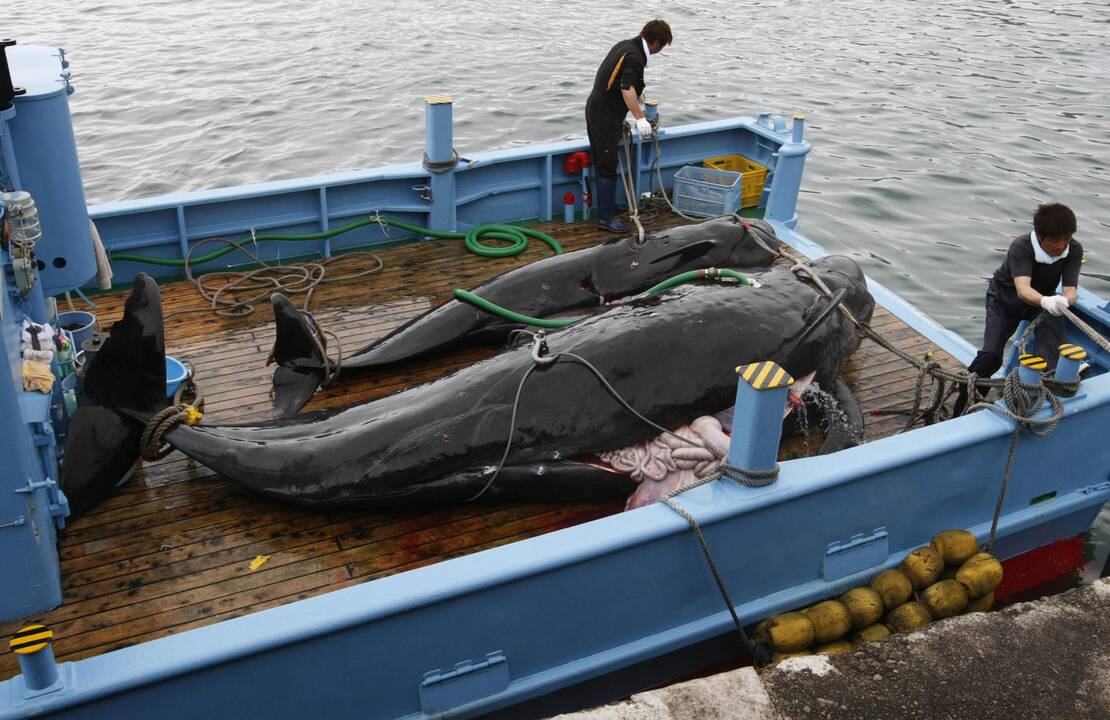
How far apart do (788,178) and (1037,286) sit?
9.55ft

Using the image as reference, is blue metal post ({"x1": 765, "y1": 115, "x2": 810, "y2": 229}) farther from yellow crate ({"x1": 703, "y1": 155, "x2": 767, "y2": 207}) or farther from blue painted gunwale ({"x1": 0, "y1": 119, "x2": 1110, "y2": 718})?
blue painted gunwale ({"x1": 0, "y1": 119, "x2": 1110, "y2": 718})

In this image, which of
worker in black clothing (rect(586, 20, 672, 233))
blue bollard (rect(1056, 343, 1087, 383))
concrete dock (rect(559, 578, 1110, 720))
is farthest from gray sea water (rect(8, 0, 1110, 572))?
concrete dock (rect(559, 578, 1110, 720))

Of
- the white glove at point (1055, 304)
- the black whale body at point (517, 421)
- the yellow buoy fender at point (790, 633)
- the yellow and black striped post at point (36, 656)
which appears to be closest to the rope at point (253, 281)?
the black whale body at point (517, 421)

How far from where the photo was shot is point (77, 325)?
6309 mm

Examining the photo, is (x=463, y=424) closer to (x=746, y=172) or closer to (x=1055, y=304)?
(x=1055, y=304)

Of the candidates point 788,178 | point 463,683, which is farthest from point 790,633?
point 788,178

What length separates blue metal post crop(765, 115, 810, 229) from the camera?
28.1 ft

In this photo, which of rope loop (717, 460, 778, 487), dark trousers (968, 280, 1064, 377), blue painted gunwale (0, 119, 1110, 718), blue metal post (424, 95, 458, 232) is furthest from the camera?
blue metal post (424, 95, 458, 232)

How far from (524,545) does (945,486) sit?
8.05ft

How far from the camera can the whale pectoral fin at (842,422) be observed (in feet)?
17.9

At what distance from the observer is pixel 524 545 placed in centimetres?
427

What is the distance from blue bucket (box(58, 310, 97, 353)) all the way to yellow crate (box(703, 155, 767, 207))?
5732 mm

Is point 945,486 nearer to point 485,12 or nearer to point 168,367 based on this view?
point 168,367

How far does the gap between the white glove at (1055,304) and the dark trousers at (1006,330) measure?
0.44 meters
